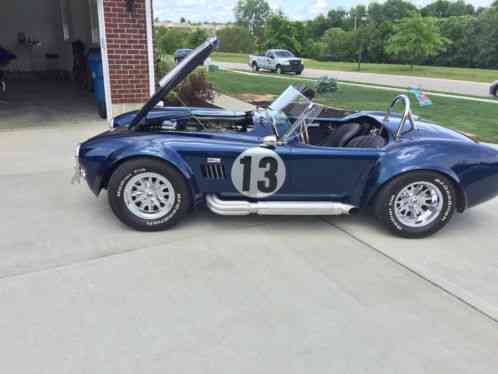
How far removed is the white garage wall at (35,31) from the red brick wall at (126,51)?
331 inches

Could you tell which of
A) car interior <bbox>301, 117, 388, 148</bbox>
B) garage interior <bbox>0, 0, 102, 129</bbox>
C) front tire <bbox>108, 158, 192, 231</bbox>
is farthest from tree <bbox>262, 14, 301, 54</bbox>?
front tire <bbox>108, 158, 192, 231</bbox>

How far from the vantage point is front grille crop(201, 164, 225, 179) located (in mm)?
3818

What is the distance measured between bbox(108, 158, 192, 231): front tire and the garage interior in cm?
699

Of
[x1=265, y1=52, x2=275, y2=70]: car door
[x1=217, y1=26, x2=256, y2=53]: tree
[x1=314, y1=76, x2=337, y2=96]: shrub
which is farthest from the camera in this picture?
[x1=217, y1=26, x2=256, y2=53]: tree

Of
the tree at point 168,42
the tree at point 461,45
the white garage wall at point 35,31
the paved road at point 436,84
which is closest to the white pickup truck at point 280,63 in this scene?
the paved road at point 436,84

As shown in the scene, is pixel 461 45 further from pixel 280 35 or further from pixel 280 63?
pixel 280 63

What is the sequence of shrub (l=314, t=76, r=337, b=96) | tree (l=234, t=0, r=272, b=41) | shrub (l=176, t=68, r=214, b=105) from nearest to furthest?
shrub (l=314, t=76, r=337, b=96) → shrub (l=176, t=68, r=214, b=105) → tree (l=234, t=0, r=272, b=41)

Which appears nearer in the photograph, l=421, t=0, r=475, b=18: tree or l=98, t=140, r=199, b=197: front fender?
l=98, t=140, r=199, b=197: front fender

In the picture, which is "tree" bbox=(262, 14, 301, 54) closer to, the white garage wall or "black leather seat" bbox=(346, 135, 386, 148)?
the white garage wall

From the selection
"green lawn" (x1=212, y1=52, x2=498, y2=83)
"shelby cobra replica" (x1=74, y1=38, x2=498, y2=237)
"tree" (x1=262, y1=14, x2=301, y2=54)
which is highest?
"tree" (x1=262, y1=14, x2=301, y2=54)

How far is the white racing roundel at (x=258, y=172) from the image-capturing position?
12.5 feet

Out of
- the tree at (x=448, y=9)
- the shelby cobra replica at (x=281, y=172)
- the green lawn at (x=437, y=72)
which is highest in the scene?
the tree at (x=448, y=9)

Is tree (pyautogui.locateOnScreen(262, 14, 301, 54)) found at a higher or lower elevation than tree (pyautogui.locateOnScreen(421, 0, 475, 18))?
lower

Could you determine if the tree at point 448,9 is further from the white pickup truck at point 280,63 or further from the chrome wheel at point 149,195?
the chrome wheel at point 149,195
